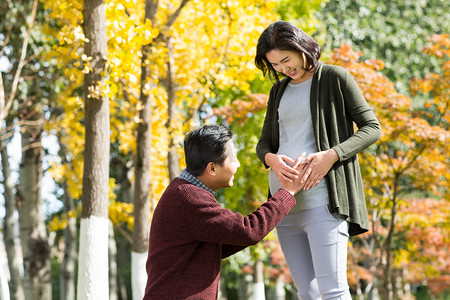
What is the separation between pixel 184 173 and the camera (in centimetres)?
256

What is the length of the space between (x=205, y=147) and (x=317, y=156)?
51 cm

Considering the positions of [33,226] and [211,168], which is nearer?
[211,168]

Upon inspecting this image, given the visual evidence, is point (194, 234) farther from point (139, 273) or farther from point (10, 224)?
point (10, 224)

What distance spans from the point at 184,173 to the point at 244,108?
19.7ft

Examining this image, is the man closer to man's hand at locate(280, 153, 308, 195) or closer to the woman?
man's hand at locate(280, 153, 308, 195)

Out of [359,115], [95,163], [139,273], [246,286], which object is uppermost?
[95,163]

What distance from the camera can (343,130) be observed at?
2664 millimetres

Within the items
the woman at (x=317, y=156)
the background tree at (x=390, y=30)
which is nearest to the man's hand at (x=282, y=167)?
the woman at (x=317, y=156)

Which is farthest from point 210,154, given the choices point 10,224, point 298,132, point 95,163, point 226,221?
point 10,224

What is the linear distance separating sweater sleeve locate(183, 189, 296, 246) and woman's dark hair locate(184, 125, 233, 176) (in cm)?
18

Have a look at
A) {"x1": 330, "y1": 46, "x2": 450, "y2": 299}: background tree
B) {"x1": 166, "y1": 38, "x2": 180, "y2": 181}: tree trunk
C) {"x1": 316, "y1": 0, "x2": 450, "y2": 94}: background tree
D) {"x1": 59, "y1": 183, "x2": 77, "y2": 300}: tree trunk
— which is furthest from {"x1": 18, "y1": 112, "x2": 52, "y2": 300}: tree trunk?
{"x1": 316, "y1": 0, "x2": 450, "y2": 94}: background tree

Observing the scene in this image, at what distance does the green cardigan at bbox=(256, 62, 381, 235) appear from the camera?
8.29ft

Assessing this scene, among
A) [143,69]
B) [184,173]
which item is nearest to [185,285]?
[184,173]

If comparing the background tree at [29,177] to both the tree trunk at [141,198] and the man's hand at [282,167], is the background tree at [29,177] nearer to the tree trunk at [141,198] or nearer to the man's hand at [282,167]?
the tree trunk at [141,198]
